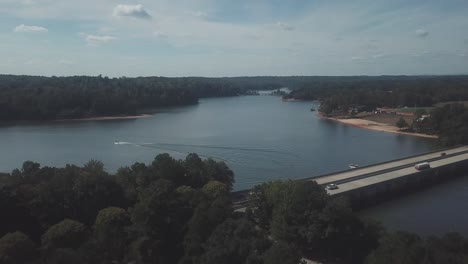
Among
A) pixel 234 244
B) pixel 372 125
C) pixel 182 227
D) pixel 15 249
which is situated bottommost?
pixel 372 125

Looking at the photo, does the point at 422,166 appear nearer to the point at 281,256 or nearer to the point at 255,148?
the point at 255,148

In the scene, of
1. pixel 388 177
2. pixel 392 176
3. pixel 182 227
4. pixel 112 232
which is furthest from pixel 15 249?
pixel 392 176

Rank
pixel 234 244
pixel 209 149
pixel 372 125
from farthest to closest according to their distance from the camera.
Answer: pixel 372 125, pixel 209 149, pixel 234 244

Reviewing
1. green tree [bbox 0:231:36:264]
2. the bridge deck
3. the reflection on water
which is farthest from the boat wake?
green tree [bbox 0:231:36:264]

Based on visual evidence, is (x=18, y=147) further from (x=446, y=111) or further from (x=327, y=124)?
→ (x=446, y=111)

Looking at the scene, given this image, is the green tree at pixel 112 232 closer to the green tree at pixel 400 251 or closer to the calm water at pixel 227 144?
the green tree at pixel 400 251

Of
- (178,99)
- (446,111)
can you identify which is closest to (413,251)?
(446,111)

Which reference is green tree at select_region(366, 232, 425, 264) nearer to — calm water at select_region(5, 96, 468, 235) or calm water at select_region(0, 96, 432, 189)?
calm water at select_region(5, 96, 468, 235)
